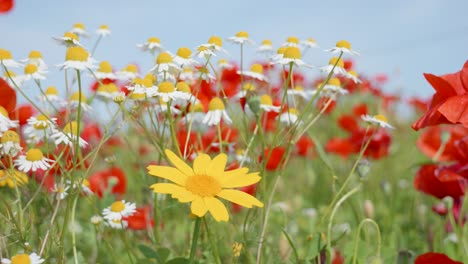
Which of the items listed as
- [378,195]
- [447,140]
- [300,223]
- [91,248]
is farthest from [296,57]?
[378,195]

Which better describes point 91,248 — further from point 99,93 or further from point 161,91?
point 161,91

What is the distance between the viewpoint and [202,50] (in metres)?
1.02

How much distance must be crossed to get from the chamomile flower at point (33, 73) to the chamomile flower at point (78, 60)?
25cm

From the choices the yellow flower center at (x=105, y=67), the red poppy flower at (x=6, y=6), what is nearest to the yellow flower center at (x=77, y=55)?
the yellow flower center at (x=105, y=67)

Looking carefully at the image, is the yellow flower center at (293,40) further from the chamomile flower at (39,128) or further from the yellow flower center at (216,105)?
the chamomile flower at (39,128)

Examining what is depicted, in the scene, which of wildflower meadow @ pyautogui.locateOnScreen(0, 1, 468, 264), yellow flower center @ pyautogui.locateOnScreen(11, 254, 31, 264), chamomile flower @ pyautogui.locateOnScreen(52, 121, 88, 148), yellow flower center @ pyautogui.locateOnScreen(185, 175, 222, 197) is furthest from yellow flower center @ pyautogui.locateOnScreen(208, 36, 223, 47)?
yellow flower center @ pyautogui.locateOnScreen(11, 254, 31, 264)

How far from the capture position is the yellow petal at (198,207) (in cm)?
72

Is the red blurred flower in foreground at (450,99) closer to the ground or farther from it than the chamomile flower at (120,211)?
farther from it

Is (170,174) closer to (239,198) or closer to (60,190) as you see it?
(239,198)

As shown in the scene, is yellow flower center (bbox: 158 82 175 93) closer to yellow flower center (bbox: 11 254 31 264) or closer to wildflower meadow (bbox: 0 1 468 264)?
wildflower meadow (bbox: 0 1 468 264)

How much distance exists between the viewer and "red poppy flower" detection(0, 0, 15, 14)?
156 centimetres

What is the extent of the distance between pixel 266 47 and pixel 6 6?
65cm

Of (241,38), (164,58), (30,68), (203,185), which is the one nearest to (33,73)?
(30,68)

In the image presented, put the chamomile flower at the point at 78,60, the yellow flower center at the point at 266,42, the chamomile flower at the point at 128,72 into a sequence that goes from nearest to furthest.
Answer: the chamomile flower at the point at 78,60, the chamomile flower at the point at 128,72, the yellow flower center at the point at 266,42
